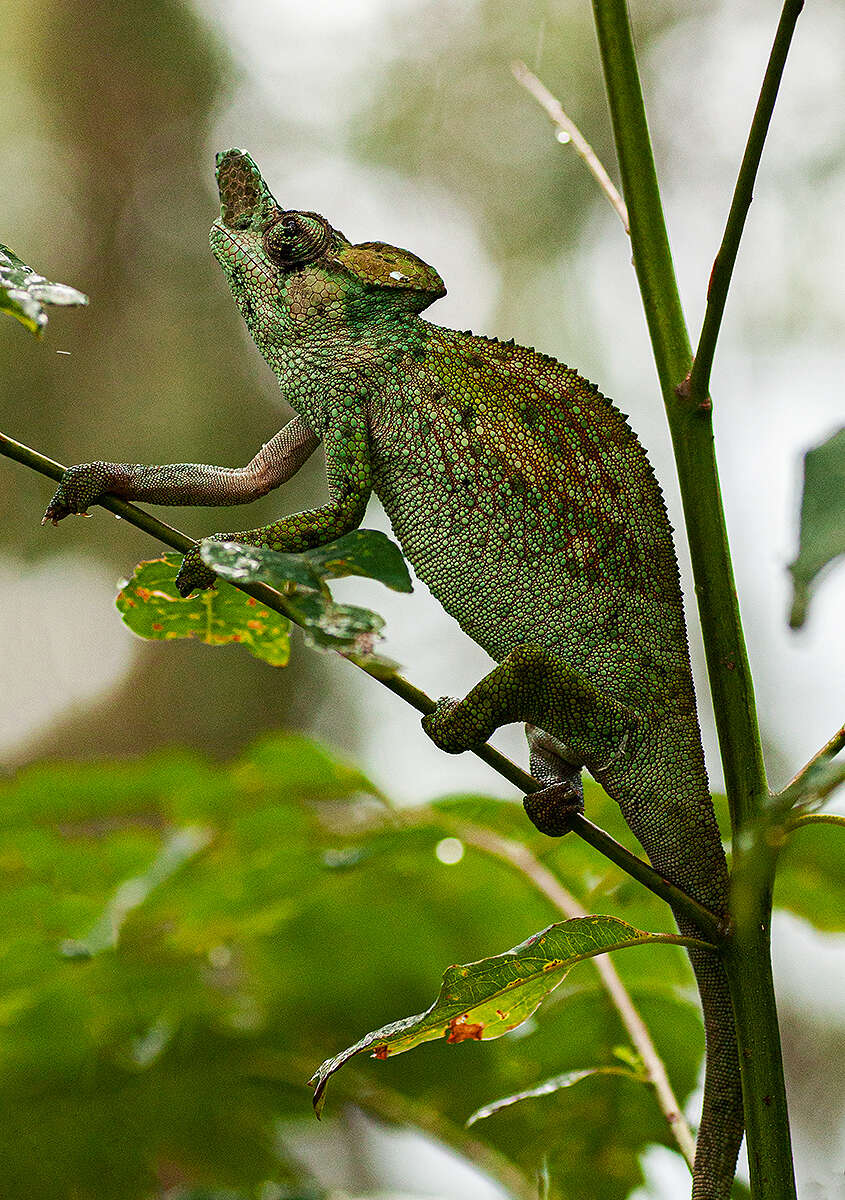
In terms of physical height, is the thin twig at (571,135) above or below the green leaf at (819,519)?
above

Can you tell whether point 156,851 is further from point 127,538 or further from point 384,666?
point 127,538

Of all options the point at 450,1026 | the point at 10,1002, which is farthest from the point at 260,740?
the point at 450,1026

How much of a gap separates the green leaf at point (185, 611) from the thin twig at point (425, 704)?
138 millimetres

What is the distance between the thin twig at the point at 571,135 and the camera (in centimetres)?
85

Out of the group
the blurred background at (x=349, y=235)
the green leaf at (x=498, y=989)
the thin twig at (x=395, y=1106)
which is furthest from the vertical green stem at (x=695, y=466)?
the blurred background at (x=349, y=235)

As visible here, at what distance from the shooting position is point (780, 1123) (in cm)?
64

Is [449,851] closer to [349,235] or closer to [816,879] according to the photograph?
[816,879]

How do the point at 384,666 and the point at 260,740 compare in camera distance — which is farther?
the point at 260,740

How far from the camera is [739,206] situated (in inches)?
24.5

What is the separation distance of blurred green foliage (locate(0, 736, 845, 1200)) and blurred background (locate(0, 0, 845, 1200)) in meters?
3.16

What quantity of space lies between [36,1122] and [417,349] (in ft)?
3.15

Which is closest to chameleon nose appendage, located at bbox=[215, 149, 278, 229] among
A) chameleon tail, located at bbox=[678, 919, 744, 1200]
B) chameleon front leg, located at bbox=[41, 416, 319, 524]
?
chameleon front leg, located at bbox=[41, 416, 319, 524]

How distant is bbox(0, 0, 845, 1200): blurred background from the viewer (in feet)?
17.4

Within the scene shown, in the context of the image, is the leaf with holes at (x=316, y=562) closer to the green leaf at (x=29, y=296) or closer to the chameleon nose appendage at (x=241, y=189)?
the green leaf at (x=29, y=296)
